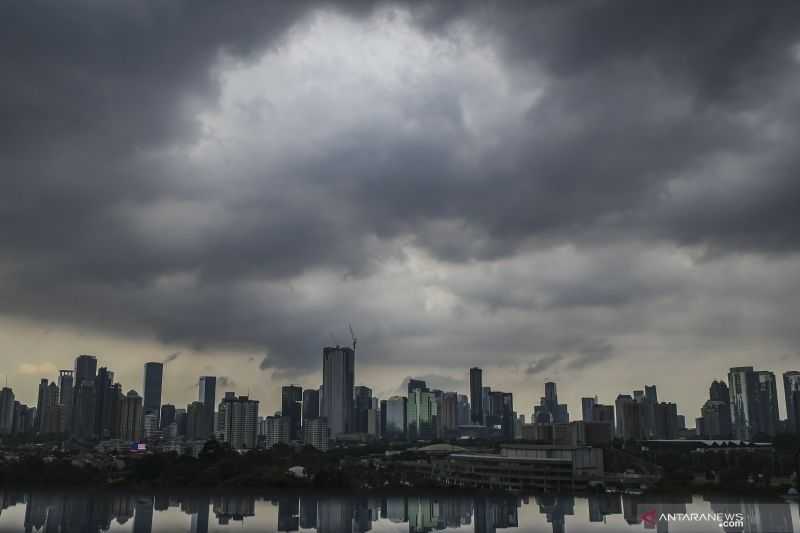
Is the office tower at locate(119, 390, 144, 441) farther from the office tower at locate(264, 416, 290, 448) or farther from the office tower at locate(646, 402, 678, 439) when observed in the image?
the office tower at locate(646, 402, 678, 439)

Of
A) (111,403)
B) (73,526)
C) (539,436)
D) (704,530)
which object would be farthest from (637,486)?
(111,403)

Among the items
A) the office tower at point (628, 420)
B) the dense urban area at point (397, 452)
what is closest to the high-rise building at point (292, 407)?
the dense urban area at point (397, 452)

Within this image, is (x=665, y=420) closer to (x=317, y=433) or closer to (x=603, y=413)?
(x=603, y=413)

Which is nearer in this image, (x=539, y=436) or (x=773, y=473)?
(x=773, y=473)

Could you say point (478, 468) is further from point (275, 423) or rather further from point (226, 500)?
point (275, 423)

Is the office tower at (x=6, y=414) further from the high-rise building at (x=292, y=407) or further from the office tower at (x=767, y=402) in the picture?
the office tower at (x=767, y=402)

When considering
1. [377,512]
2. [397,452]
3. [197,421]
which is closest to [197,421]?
[197,421]

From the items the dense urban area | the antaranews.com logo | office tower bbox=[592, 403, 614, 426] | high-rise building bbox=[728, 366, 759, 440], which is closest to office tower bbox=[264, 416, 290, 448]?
the dense urban area

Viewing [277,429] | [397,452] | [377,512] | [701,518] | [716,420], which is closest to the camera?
[701,518]
